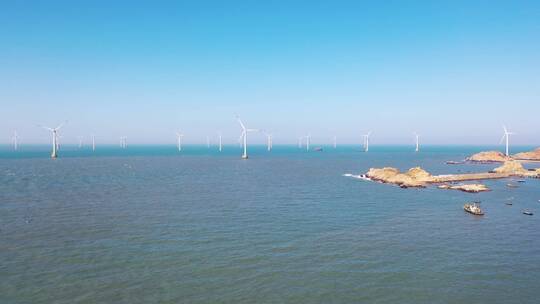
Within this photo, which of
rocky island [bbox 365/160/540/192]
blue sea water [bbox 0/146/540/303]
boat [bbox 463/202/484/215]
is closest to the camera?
blue sea water [bbox 0/146/540/303]

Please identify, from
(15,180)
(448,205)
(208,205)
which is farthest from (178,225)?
(15,180)

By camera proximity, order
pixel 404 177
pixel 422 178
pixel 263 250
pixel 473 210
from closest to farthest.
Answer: pixel 263 250 < pixel 473 210 < pixel 404 177 < pixel 422 178

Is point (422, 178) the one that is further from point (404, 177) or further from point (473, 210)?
point (473, 210)

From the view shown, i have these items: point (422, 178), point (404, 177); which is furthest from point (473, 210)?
point (422, 178)

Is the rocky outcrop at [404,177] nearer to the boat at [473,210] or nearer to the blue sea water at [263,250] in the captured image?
the blue sea water at [263,250]

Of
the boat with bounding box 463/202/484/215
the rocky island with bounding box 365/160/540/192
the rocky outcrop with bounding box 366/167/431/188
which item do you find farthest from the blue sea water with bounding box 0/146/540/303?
the rocky outcrop with bounding box 366/167/431/188

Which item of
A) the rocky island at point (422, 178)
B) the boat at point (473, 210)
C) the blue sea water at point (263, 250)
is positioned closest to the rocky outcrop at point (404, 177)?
the rocky island at point (422, 178)

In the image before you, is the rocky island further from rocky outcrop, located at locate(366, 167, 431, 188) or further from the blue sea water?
the blue sea water

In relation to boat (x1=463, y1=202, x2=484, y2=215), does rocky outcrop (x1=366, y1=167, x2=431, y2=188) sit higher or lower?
higher
